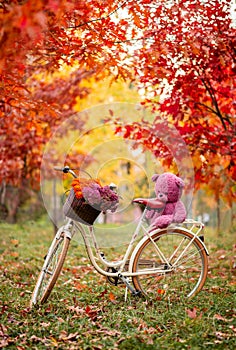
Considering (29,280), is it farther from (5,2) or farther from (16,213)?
(16,213)

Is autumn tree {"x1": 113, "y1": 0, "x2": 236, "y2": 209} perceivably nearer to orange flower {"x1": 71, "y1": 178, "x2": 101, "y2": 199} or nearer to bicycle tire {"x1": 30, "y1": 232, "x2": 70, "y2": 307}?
orange flower {"x1": 71, "y1": 178, "x2": 101, "y2": 199}

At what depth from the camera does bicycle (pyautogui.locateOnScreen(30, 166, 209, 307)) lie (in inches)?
190

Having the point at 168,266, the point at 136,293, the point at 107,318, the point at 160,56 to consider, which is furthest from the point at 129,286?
the point at 160,56

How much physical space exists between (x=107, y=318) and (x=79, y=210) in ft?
3.11

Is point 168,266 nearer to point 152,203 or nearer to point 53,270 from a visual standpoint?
point 152,203

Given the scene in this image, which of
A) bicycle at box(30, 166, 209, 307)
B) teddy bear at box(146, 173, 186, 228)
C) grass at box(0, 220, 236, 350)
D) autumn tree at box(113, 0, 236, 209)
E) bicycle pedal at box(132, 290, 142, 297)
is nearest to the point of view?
grass at box(0, 220, 236, 350)

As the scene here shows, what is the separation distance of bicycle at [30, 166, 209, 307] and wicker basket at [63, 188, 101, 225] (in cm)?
6

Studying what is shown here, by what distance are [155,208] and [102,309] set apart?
41.1 inches

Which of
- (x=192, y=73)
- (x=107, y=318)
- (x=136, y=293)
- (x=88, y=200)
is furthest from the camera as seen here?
(x=192, y=73)

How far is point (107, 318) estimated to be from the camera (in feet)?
14.8

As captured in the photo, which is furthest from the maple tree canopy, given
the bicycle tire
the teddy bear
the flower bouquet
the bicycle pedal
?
the bicycle pedal

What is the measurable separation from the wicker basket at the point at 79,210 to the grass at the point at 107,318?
2.63 feet

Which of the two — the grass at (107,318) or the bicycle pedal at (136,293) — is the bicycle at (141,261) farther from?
the grass at (107,318)

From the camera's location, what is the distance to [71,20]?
5.14m
